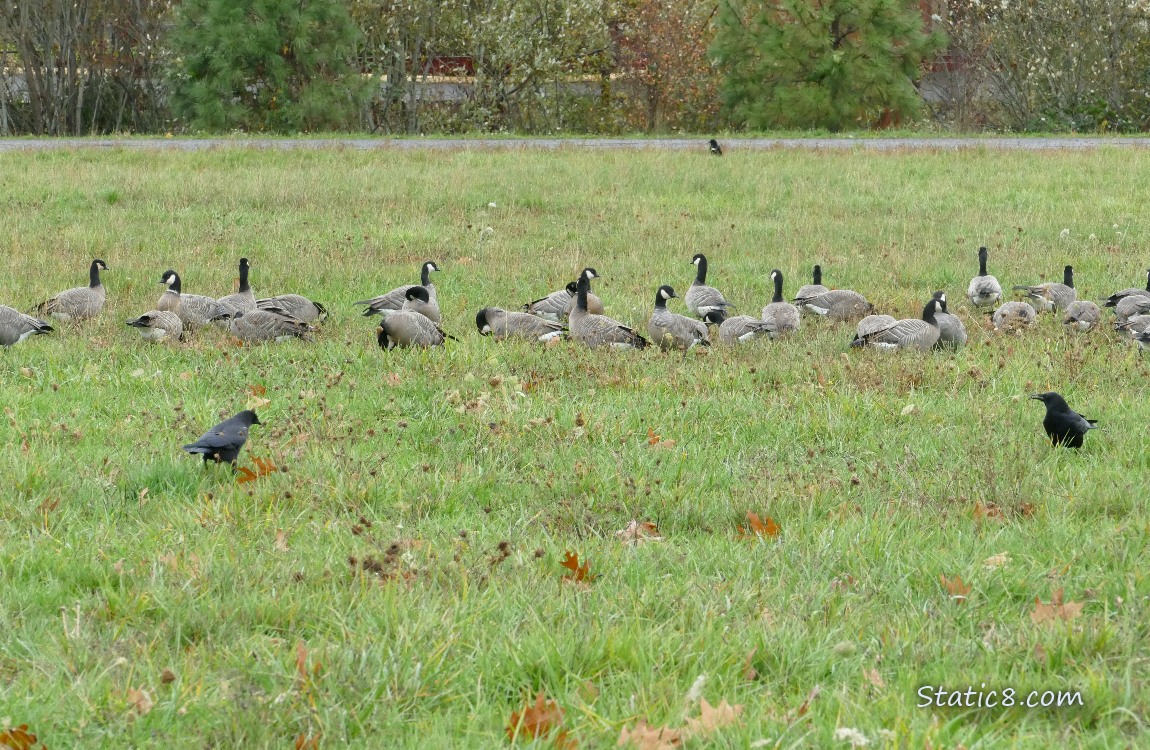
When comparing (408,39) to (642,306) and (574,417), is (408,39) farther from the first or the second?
(574,417)

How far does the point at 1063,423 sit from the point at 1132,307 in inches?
184

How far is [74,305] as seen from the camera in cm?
1114

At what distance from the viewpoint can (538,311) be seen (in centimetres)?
1149

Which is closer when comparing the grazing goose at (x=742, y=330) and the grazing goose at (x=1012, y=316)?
the grazing goose at (x=742, y=330)

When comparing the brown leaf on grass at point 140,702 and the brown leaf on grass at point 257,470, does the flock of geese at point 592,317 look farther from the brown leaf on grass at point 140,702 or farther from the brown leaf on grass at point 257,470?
the brown leaf on grass at point 140,702

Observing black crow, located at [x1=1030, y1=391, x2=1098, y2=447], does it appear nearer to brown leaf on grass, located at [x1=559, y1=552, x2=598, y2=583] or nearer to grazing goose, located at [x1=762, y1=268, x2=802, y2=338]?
brown leaf on grass, located at [x1=559, y1=552, x2=598, y2=583]

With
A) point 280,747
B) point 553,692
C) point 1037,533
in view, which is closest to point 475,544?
point 553,692

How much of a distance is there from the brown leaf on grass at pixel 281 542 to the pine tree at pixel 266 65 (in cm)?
3000

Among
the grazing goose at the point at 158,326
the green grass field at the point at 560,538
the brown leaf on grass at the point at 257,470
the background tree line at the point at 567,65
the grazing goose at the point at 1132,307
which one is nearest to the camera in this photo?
the green grass field at the point at 560,538

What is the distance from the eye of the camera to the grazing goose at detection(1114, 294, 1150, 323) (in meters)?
10.7

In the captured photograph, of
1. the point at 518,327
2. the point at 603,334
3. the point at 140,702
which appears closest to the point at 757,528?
the point at 140,702

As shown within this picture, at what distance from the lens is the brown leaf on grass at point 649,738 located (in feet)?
11.6

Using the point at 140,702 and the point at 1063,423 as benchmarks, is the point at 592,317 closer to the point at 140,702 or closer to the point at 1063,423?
the point at 1063,423

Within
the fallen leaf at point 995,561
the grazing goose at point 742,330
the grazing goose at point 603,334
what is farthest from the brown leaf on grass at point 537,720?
the grazing goose at point 742,330
